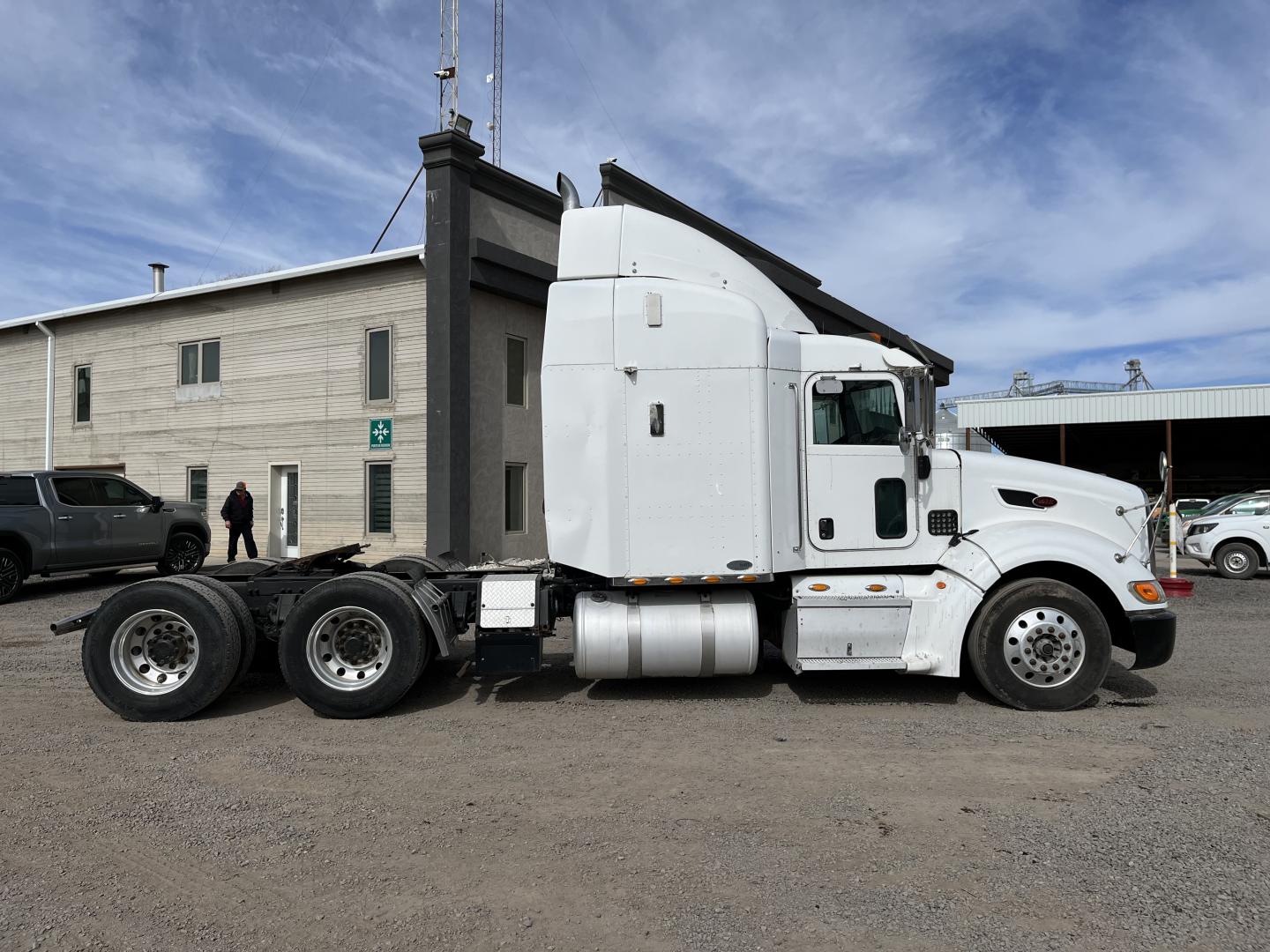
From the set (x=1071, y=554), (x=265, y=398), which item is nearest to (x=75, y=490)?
(x=265, y=398)

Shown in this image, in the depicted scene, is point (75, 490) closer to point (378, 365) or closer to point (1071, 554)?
point (378, 365)

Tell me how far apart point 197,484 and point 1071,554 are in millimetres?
17708

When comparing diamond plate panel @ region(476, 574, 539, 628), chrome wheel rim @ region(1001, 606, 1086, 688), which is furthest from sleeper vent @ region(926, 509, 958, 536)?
diamond plate panel @ region(476, 574, 539, 628)

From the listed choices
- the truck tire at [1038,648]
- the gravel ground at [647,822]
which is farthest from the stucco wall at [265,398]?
the truck tire at [1038,648]

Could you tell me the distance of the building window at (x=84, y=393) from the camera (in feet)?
64.0

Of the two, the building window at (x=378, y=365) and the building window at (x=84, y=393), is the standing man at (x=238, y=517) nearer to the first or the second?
the building window at (x=378, y=365)

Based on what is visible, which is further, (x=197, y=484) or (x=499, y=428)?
(x=197, y=484)

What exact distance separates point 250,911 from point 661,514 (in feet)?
12.0

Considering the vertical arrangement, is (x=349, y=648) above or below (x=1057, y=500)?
below

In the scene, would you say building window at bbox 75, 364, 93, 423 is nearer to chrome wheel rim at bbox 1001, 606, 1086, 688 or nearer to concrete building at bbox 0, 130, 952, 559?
concrete building at bbox 0, 130, 952, 559

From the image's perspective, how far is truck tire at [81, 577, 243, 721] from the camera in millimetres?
5820

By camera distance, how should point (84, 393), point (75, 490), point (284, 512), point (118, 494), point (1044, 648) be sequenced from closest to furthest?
1. point (1044, 648)
2. point (75, 490)
3. point (118, 494)
4. point (284, 512)
5. point (84, 393)

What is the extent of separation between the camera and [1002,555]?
5.91 metres

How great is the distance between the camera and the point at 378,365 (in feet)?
50.6
